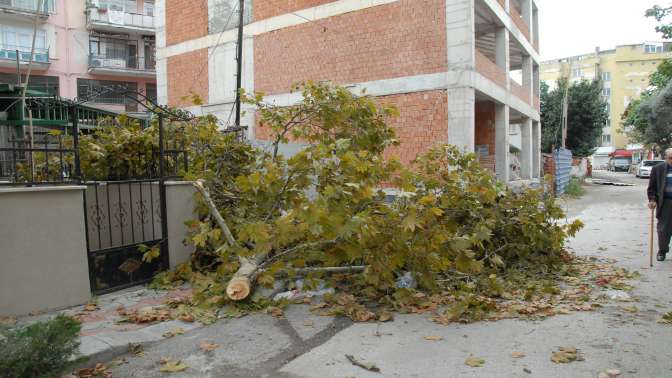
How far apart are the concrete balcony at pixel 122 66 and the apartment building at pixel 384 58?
1340 centimetres

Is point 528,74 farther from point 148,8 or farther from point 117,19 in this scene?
point 117,19

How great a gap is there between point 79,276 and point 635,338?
5419mm

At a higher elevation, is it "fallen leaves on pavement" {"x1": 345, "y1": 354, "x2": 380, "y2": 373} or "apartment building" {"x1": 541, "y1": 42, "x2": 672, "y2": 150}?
"apartment building" {"x1": 541, "y1": 42, "x2": 672, "y2": 150}

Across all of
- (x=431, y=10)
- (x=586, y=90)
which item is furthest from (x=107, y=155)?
(x=586, y=90)

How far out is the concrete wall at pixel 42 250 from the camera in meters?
4.74

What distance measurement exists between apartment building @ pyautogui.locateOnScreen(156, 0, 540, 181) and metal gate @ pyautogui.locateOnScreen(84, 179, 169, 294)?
5.13 metres

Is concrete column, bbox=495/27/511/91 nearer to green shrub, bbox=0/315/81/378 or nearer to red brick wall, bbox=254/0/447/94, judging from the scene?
red brick wall, bbox=254/0/447/94

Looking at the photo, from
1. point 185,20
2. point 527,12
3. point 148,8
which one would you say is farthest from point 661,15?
point 148,8

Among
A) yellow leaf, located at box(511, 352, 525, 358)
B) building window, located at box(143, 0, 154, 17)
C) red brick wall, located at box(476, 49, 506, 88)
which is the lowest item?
yellow leaf, located at box(511, 352, 525, 358)

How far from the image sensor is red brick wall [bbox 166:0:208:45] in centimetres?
1845

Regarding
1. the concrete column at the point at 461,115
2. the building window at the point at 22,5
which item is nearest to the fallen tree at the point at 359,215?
the concrete column at the point at 461,115

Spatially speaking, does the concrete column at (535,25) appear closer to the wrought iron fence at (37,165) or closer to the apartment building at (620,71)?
the wrought iron fence at (37,165)

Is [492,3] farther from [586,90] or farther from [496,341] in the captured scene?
[586,90]

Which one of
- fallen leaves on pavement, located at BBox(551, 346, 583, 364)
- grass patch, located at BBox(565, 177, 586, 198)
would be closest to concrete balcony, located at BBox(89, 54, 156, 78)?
grass patch, located at BBox(565, 177, 586, 198)
